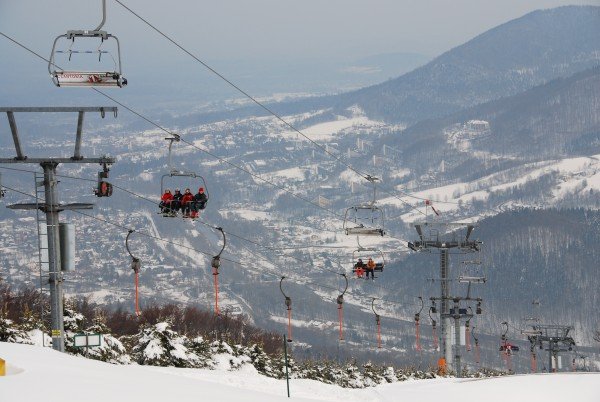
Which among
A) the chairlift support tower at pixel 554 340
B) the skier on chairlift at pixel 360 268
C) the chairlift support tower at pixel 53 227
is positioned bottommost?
the chairlift support tower at pixel 554 340

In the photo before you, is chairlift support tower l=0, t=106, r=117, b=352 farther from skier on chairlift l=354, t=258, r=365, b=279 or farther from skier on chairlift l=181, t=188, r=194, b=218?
skier on chairlift l=354, t=258, r=365, b=279

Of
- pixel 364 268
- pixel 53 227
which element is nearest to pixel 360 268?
Result: pixel 364 268

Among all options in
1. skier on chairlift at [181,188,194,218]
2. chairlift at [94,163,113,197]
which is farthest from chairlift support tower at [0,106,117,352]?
skier on chairlift at [181,188,194,218]

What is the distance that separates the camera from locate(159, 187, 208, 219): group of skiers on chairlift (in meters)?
41.8

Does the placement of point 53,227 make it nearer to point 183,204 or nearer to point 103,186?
point 103,186

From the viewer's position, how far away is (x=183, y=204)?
1661 inches

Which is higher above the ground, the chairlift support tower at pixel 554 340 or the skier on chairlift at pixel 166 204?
the skier on chairlift at pixel 166 204

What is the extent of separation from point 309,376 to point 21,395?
42739mm

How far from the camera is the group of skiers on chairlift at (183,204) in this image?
41.8 metres

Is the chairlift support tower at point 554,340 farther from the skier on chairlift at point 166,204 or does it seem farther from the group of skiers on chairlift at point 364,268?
the skier on chairlift at point 166,204

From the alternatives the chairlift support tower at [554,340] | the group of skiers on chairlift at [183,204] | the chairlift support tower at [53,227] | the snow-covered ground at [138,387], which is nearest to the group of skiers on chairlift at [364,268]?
the snow-covered ground at [138,387]

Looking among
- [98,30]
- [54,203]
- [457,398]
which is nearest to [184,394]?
[98,30]

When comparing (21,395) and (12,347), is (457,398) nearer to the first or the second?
(12,347)

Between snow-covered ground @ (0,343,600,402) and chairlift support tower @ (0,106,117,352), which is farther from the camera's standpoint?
chairlift support tower @ (0,106,117,352)
